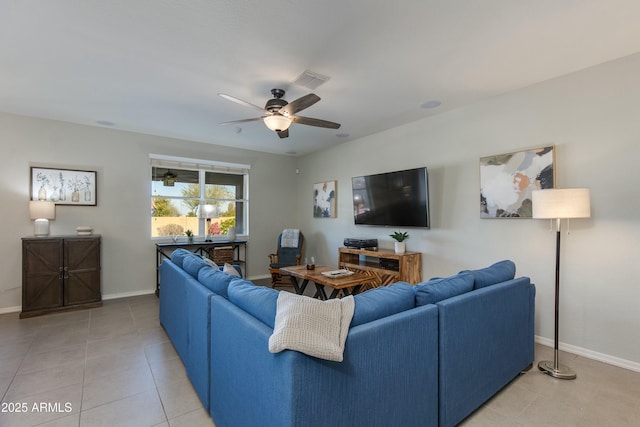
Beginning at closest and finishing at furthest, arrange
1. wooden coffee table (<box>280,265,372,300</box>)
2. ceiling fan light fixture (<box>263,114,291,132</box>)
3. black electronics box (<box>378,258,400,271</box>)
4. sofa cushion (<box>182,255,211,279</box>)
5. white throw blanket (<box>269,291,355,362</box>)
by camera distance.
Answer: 1. white throw blanket (<box>269,291,355,362</box>)
2. sofa cushion (<box>182,255,211,279</box>)
3. ceiling fan light fixture (<box>263,114,291,132</box>)
4. wooden coffee table (<box>280,265,372,300</box>)
5. black electronics box (<box>378,258,400,271</box>)

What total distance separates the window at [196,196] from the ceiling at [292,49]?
1.67 meters

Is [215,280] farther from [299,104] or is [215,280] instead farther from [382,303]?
[299,104]

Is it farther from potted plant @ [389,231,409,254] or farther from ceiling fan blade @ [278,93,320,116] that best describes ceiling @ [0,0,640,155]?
potted plant @ [389,231,409,254]

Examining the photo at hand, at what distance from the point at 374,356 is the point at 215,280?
3.97ft

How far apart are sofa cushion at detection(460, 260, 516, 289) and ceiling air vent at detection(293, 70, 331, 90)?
2.17m

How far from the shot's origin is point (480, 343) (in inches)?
76.6

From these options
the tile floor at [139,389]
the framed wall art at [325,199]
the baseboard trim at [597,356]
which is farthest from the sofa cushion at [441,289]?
the framed wall art at [325,199]

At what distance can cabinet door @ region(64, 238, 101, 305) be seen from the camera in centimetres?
404

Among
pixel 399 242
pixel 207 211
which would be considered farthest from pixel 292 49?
pixel 207 211

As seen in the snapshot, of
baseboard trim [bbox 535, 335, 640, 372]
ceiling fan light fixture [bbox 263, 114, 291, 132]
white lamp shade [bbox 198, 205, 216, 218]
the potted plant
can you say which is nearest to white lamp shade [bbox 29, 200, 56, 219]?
white lamp shade [bbox 198, 205, 216, 218]

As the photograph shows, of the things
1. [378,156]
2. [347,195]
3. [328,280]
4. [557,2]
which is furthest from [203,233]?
[557,2]

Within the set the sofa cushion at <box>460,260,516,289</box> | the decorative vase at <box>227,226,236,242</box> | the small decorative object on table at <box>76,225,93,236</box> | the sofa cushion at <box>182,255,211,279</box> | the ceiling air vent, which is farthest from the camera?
the decorative vase at <box>227,226,236,242</box>

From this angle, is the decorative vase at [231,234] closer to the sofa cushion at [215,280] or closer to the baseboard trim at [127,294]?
the baseboard trim at [127,294]

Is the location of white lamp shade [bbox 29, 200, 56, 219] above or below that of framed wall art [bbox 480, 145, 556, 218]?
below
